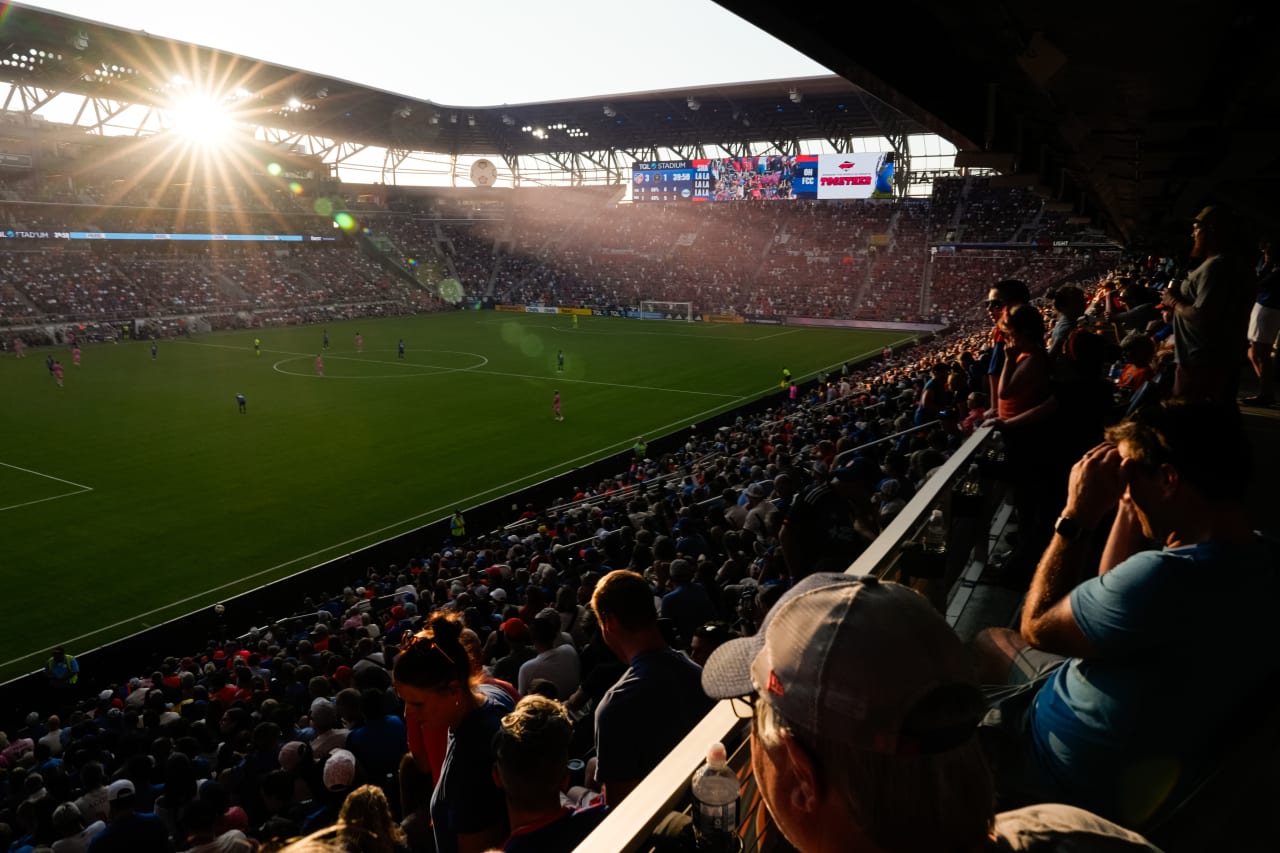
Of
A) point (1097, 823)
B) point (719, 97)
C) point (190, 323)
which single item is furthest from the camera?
point (719, 97)

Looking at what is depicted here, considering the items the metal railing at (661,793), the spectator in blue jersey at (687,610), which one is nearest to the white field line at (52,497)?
the spectator in blue jersey at (687,610)

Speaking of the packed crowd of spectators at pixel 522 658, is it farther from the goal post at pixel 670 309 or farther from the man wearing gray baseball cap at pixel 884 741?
the goal post at pixel 670 309

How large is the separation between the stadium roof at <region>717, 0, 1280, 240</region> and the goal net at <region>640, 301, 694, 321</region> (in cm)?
6054

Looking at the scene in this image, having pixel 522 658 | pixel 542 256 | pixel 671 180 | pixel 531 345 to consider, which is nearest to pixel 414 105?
pixel 542 256

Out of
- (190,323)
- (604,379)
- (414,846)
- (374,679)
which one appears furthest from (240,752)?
(190,323)

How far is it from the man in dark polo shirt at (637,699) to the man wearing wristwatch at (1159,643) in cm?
138

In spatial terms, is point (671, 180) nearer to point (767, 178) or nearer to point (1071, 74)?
point (767, 178)

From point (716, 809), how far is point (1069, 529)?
1.66 m

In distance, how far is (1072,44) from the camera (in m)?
5.09

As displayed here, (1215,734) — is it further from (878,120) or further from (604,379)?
(878,120)

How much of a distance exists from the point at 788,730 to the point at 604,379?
1499 inches

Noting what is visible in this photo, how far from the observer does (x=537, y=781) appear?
3.11 meters

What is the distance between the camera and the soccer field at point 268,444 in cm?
1769

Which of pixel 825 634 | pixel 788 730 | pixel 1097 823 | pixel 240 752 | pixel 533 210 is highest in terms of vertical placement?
pixel 533 210
